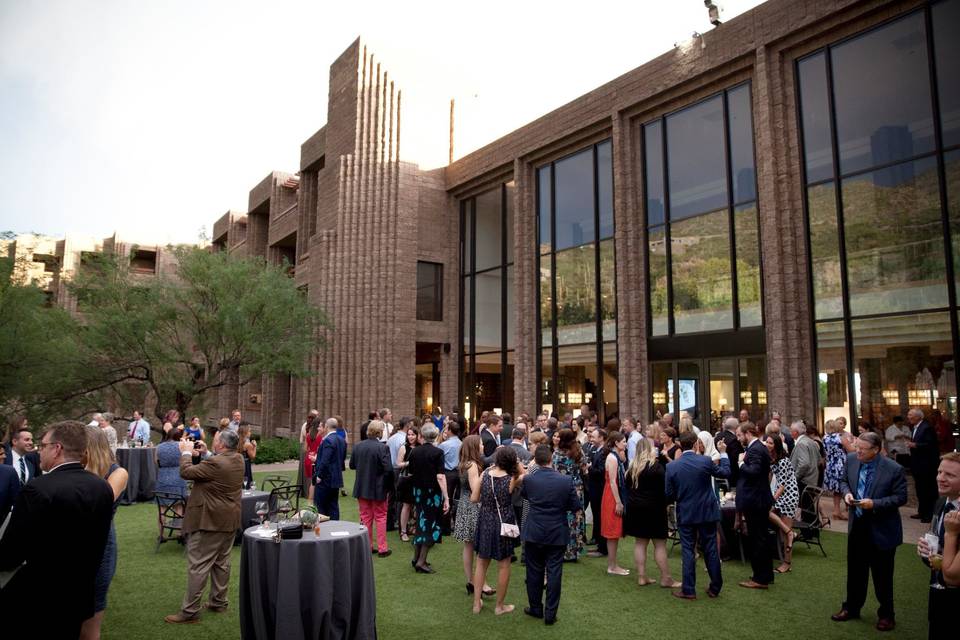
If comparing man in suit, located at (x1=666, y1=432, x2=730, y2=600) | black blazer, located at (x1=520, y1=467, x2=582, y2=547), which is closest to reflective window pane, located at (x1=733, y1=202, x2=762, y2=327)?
man in suit, located at (x1=666, y1=432, x2=730, y2=600)

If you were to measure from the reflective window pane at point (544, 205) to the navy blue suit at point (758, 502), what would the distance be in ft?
46.7

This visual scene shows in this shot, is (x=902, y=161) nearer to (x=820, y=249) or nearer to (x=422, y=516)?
(x=820, y=249)

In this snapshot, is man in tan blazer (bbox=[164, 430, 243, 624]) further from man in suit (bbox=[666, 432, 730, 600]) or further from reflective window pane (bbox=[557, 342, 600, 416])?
reflective window pane (bbox=[557, 342, 600, 416])

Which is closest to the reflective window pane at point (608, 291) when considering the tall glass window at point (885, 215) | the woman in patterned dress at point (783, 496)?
the tall glass window at point (885, 215)

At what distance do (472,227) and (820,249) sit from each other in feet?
44.9

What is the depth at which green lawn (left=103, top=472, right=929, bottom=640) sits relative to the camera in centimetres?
591

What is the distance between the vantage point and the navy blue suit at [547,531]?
6.05 metres

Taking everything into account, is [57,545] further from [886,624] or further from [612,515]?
[886,624]

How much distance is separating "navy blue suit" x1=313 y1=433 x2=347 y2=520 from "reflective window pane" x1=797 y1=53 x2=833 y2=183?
11.8 meters

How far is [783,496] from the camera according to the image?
26.9 feet

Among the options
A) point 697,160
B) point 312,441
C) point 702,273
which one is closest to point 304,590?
point 312,441

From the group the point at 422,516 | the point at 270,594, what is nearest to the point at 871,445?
the point at 422,516

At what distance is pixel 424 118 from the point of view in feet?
83.6

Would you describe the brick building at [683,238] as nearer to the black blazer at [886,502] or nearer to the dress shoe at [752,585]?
the dress shoe at [752,585]
